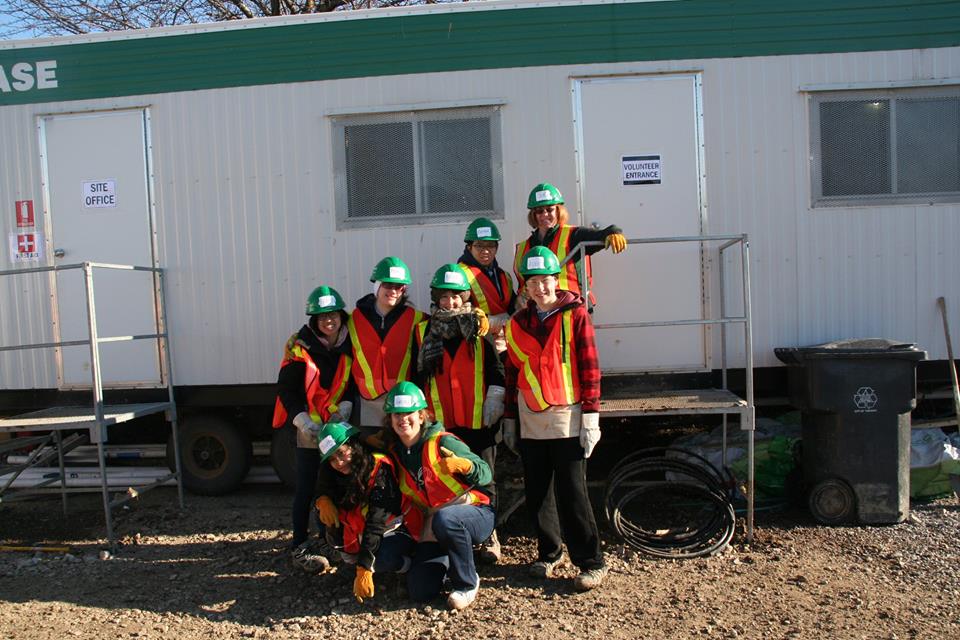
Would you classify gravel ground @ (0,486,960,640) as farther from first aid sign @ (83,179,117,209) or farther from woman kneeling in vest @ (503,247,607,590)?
first aid sign @ (83,179,117,209)

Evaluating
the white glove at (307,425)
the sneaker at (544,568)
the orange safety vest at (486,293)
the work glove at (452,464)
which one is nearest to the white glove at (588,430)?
the work glove at (452,464)

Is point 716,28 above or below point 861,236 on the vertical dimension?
above

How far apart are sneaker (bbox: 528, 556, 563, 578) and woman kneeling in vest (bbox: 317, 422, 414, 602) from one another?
0.70 metres

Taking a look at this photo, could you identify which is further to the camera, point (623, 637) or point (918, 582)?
point (918, 582)

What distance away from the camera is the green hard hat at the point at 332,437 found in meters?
3.78

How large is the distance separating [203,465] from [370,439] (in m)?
2.50

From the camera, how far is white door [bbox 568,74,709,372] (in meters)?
5.20

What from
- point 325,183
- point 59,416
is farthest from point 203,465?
point 325,183

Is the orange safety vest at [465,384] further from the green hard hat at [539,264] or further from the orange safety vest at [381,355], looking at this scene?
the green hard hat at [539,264]

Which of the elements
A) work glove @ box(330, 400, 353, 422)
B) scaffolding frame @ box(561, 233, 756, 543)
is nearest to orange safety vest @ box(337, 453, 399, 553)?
work glove @ box(330, 400, 353, 422)

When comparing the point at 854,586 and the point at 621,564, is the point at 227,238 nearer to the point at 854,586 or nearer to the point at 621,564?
the point at 621,564

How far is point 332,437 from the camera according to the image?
379 cm

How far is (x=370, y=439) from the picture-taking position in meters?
3.99

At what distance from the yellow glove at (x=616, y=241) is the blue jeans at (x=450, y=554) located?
174cm
